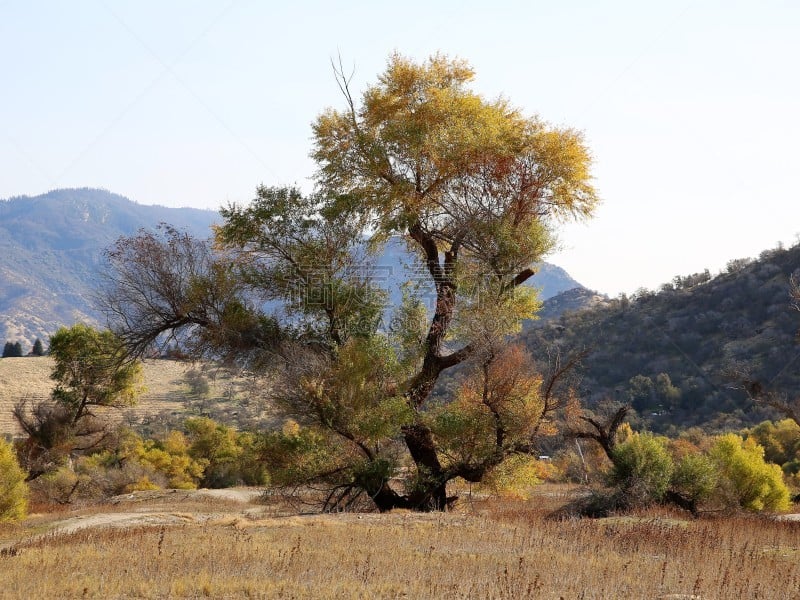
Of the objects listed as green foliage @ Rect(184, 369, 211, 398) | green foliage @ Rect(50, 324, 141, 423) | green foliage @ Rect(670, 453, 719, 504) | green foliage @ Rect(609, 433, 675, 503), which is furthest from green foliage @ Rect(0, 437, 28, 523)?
green foliage @ Rect(184, 369, 211, 398)

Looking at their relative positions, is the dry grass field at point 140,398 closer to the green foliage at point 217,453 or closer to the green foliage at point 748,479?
the green foliage at point 217,453

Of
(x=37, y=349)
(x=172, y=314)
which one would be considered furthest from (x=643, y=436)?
(x=37, y=349)

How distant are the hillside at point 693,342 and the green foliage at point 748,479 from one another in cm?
2626

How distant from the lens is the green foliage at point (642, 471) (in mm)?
21875

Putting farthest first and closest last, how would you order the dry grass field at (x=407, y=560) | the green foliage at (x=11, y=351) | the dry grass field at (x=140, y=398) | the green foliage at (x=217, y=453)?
the green foliage at (x=11, y=351), the dry grass field at (x=140, y=398), the green foliage at (x=217, y=453), the dry grass field at (x=407, y=560)

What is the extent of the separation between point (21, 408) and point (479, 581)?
33.9 m

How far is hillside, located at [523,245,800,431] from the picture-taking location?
2341 inches

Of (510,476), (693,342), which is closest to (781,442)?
(693,342)

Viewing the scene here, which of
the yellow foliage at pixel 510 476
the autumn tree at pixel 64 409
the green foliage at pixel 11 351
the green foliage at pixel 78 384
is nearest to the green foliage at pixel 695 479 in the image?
the yellow foliage at pixel 510 476

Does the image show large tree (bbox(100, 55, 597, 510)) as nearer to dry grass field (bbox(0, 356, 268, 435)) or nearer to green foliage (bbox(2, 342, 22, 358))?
dry grass field (bbox(0, 356, 268, 435))

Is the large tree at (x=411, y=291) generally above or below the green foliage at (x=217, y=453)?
above

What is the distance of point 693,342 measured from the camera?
70.6 m

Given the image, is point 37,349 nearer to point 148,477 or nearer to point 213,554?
point 148,477

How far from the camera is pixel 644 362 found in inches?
2800
